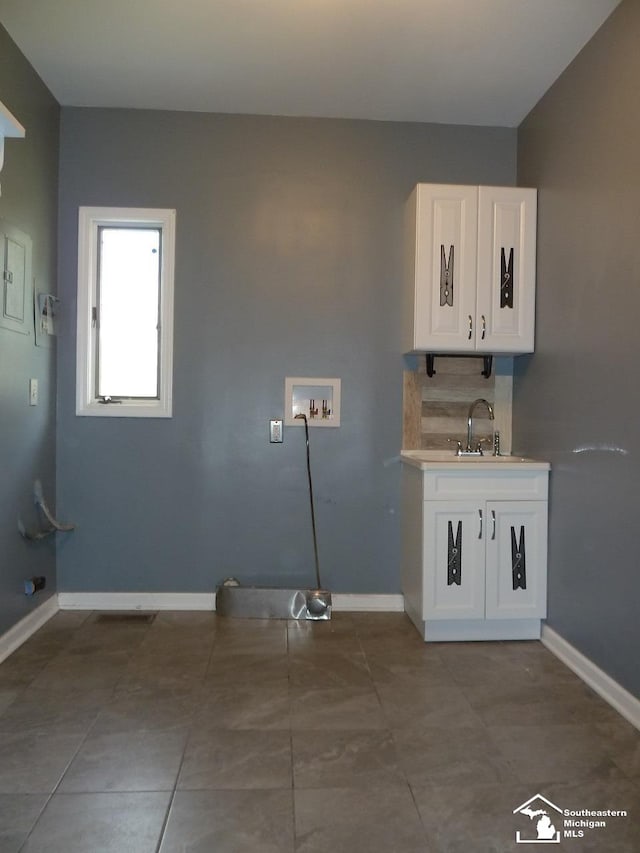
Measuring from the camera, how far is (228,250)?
349 centimetres

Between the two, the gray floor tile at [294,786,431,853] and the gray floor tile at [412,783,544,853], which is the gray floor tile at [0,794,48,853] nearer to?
the gray floor tile at [294,786,431,853]

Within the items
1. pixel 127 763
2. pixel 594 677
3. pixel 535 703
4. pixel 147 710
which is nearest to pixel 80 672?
pixel 147 710

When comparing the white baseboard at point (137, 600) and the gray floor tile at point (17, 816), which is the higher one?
the white baseboard at point (137, 600)

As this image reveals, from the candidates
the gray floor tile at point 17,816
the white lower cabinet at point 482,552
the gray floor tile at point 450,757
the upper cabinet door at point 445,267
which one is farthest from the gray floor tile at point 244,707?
the upper cabinet door at point 445,267

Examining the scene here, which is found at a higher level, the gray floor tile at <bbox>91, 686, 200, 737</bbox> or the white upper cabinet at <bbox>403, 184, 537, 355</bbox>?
the white upper cabinet at <bbox>403, 184, 537, 355</bbox>

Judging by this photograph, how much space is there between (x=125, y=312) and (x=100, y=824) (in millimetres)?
2534

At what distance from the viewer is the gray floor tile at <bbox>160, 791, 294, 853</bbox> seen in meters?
1.63

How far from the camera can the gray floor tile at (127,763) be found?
188cm

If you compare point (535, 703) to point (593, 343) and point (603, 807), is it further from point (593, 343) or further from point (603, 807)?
point (593, 343)

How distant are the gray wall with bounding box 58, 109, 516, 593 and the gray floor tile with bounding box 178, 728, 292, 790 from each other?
1393 mm

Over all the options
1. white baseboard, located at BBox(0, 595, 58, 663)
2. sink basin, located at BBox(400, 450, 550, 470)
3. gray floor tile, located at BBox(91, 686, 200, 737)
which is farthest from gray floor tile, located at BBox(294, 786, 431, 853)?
white baseboard, located at BBox(0, 595, 58, 663)

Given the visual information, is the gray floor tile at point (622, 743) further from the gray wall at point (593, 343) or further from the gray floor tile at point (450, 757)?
the gray floor tile at point (450, 757)

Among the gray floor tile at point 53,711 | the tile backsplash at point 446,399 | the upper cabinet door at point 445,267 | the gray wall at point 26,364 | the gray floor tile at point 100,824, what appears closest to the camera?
the gray floor tile at point 100,824

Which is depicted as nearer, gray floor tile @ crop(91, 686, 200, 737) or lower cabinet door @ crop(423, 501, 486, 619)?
gray floor tile @ crop(91, 686, 200, 737)
